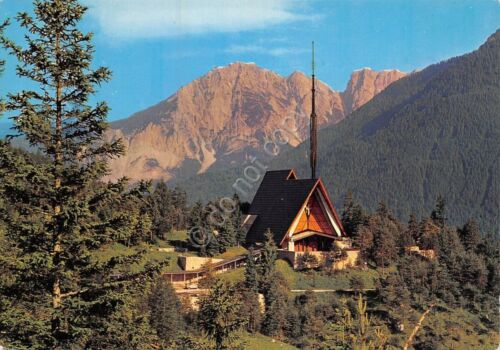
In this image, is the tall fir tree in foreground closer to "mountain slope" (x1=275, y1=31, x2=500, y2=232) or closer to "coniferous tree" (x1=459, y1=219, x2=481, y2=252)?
"coniferous tree" (x1=459, y1=219, x2=481, y2=252)

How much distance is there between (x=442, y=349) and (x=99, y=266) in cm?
2332

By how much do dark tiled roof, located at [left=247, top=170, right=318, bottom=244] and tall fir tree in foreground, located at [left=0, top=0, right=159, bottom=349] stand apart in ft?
94.3

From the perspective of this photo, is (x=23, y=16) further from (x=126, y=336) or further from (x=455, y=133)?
(x=455, y=133)

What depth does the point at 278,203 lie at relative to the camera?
42219 millimetres

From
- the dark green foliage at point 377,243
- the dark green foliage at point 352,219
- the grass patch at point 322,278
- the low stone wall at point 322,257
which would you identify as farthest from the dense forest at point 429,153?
the grass patch at point 322,278

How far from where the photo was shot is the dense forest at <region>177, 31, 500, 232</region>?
127125 millimetres

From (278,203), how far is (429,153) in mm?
108245

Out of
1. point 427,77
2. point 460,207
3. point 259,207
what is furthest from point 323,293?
point 427,77

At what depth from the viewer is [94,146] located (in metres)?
11.9

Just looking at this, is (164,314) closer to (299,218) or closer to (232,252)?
(232,252)

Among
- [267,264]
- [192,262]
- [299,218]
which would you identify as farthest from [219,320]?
[299,218]

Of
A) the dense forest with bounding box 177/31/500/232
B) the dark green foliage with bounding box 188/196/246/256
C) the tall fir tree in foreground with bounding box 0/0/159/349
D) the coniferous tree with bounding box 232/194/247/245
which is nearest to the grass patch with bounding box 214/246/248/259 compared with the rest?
the dark green foliage with bounding box 188/196/246/256

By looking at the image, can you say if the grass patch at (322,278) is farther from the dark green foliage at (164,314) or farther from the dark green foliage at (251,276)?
the dark green foliage at (164,314)

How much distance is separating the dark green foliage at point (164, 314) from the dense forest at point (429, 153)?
298 ft
